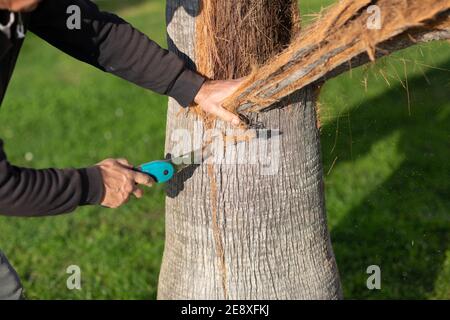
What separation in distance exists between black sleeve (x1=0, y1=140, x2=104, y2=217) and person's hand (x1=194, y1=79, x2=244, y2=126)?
1.79ft

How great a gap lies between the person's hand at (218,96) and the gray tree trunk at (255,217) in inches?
5.9

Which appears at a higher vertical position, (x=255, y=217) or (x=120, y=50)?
(x=120, y=50)

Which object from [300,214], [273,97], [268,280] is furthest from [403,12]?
[268,280]

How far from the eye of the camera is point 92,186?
9.37 ft

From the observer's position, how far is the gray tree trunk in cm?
319

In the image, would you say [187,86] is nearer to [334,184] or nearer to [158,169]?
[158,169]

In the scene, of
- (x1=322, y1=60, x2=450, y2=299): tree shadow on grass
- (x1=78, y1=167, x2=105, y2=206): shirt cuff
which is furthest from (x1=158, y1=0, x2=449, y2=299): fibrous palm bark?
(x1=322, y1=60, x2=450, y2=299): tree shadow on grass

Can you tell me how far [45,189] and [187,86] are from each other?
74 cm

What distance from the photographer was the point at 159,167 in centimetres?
317

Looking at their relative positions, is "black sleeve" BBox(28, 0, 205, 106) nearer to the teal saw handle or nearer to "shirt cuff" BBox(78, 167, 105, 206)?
the teal saw handle

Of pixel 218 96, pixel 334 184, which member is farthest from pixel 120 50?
pixel 334 184

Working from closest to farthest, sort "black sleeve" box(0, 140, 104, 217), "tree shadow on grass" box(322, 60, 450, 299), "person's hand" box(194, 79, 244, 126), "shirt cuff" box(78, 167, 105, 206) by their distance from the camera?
1. "black sleeve" box(0, 140, 104, 217)
2. "shirt cuff" box(78, 167, 105, 206)
3. "person's hand" box(194, 79, 244, 126)
4. "tree shadow on grass" box(322, 60, 450, 299)

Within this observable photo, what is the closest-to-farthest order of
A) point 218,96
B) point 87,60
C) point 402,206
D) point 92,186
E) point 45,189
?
point 45,189, point 92,186, point 218,96, point 87,60, point 402,206
